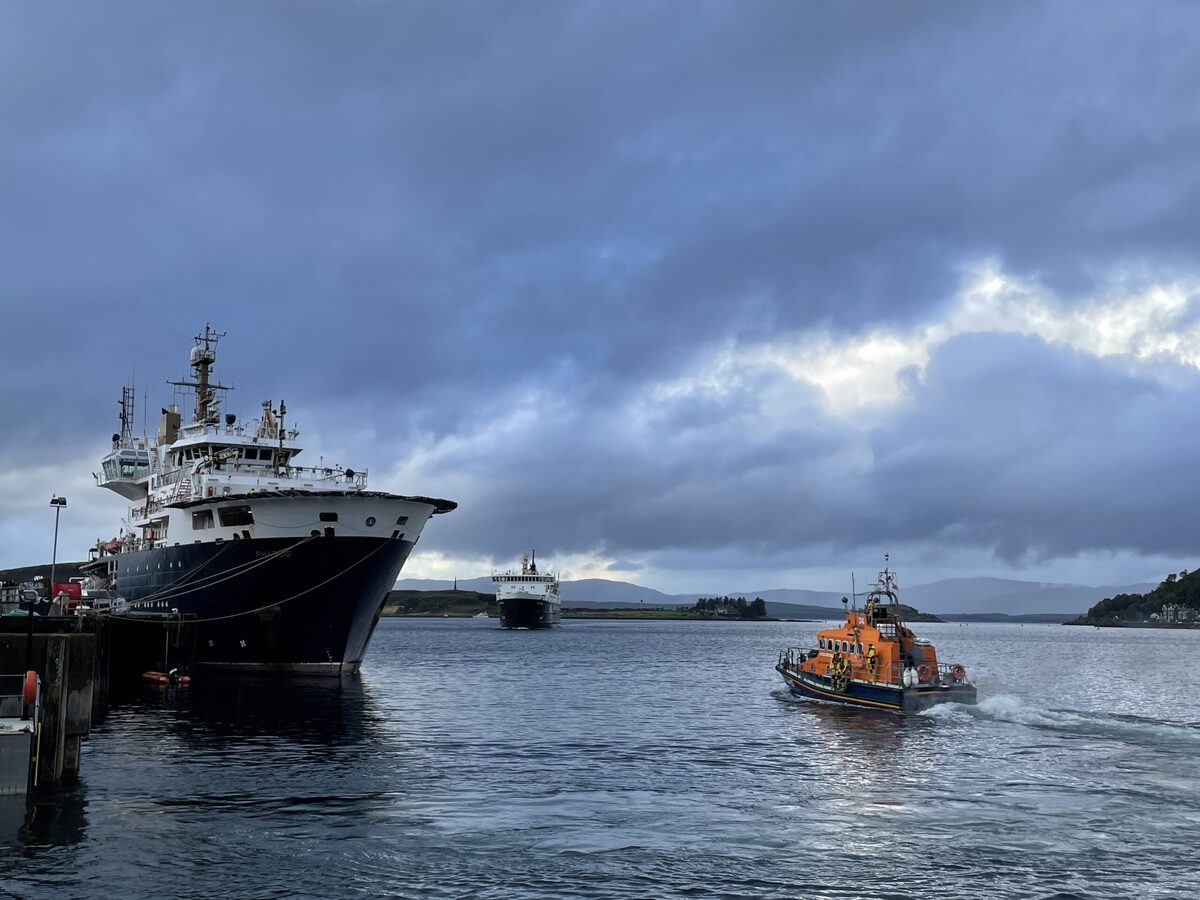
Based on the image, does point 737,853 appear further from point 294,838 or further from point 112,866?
point 112,866

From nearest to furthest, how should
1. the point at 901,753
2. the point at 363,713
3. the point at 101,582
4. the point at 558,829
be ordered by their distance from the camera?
1. the point at 558,829
2. the point at 901,753
3. the point at 363,713
4. the point at 101,582

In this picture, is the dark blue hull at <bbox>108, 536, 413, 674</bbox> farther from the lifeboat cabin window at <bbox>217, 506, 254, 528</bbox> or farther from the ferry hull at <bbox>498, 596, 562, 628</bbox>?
the ferry hull at <bbox>498, 596, 562, 628</bbox>

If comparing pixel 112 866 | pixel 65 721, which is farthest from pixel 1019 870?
pixel 65 721

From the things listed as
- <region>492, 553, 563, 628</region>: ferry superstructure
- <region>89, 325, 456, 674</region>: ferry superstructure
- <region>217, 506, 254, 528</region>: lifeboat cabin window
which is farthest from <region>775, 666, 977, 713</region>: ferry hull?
<region>492, 553, 563, 628</region>: ferry superstructure

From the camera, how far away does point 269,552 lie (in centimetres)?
5294

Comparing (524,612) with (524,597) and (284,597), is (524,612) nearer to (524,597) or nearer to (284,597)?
(524,597)

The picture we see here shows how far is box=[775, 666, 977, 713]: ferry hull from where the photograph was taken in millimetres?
47219

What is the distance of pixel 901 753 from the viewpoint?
35.5 meters

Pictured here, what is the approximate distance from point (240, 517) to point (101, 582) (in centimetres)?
2991

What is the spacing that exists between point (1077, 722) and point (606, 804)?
89.6 feet

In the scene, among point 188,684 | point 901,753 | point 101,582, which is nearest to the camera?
point 901,753

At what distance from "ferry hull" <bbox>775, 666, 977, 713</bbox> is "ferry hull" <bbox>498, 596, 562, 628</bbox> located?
127744 mm

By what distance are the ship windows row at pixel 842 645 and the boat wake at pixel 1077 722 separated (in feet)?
15.1

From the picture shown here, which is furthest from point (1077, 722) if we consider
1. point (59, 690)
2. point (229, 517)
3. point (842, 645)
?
point (229, 517)
